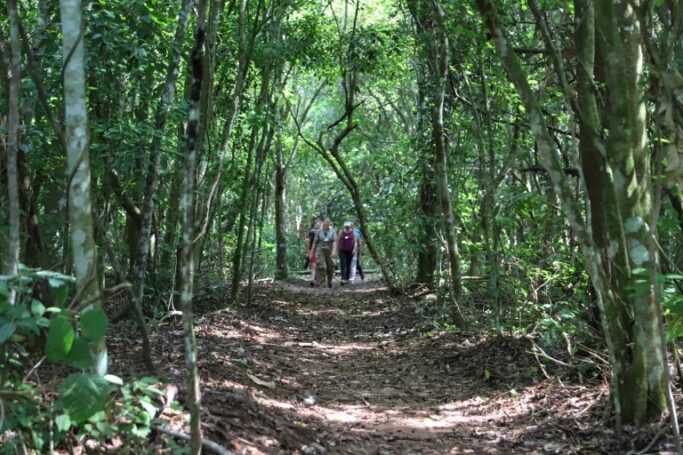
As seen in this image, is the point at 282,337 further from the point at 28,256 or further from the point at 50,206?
the point at 28,256

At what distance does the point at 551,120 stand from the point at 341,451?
7.47 metres

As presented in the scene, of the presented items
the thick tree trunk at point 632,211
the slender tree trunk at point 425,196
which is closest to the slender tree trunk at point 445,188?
the slender tree trunk at point 425,196

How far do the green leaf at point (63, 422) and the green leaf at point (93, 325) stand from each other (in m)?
0.49

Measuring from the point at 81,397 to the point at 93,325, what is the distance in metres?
0.38

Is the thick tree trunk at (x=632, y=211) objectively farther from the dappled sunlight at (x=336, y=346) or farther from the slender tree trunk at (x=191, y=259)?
the dappled sunlight at (x=336, y=346)

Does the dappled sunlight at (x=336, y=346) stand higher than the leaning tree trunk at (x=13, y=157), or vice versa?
the leaning tree trunk at (x=13, y=157)

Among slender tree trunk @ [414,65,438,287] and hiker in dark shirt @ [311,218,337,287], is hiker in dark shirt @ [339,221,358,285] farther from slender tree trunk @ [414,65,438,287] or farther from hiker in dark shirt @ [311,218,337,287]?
slender tree trunk @ [414,65,438,287]

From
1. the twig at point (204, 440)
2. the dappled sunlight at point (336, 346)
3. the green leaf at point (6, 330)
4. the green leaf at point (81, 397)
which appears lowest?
the dappled sunlight at point (336, 346)

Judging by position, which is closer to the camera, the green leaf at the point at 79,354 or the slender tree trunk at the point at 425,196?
the green leaf at the point at 79,354

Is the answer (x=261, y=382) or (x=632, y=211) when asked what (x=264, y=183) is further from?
(x=632, y=211)

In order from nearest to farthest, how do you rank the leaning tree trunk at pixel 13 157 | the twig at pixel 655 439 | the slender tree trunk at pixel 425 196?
the leaning tree trunk at pixel 13 157, the twig at pixel 655 439, the slender tree trunk at pixel 425 196

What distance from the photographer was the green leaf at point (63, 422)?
3.69 metres

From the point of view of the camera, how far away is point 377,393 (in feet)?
26.2

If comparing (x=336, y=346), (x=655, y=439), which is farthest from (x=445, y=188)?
(x=655, y=439)
